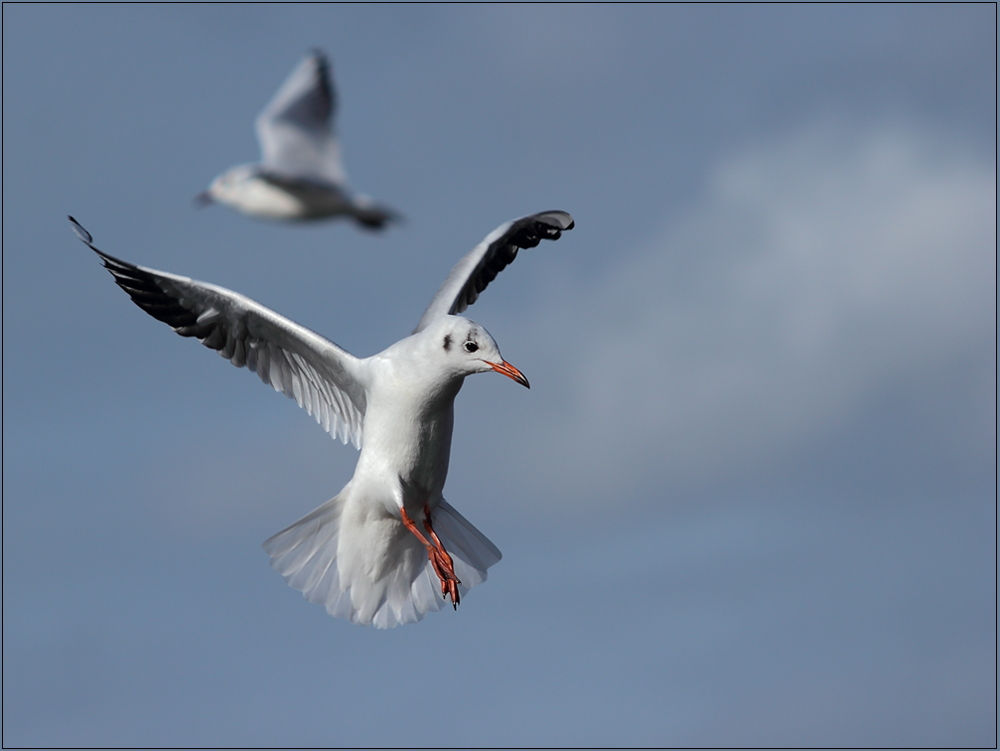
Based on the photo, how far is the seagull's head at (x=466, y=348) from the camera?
10195 millimetres

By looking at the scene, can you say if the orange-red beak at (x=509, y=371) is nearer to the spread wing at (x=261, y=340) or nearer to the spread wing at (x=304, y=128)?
the spread wing at (x=261, y=340)

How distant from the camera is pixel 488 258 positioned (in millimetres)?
13094

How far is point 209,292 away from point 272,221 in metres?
1.88

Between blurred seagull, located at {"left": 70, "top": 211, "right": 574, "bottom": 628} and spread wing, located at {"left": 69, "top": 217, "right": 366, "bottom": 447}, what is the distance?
0.01 m

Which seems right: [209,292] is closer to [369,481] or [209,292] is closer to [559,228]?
[369,481]

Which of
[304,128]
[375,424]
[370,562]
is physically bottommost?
[370,562]

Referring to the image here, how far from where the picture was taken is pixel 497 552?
40.0ft

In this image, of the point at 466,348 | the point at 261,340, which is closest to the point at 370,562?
the point at 261,340

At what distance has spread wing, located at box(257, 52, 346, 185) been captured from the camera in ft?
44.2

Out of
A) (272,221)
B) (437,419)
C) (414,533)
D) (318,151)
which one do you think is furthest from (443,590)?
(318,151)

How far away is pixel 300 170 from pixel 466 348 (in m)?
3.72

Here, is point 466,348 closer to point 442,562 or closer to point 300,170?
point 442,562

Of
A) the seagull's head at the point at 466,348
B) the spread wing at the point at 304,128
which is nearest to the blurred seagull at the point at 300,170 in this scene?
the spread wing at the point at 304,128

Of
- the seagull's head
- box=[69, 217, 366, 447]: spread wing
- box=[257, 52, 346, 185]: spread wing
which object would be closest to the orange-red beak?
the seagull's head
